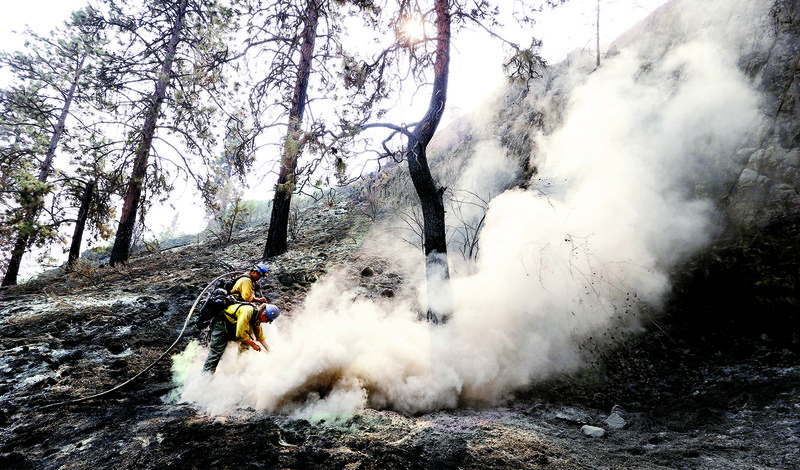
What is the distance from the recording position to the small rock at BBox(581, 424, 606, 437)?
306cm

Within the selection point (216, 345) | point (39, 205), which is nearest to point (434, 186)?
point (216, 345)

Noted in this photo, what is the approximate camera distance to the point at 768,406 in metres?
3.19

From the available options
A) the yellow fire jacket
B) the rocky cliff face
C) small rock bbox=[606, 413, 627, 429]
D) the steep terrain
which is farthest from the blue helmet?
the rocky cliff face

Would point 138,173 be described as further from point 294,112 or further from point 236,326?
point 236,326

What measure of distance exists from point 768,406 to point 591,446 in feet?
7.00

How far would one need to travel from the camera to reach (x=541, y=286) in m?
5.71

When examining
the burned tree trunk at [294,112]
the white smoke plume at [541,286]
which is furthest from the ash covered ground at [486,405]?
the burned tree trunk at [294,112]

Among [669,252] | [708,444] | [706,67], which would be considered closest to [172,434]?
[708,444]

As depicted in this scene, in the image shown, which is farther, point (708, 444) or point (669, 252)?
point (669, 252)

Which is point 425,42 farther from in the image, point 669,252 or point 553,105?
point 553,105

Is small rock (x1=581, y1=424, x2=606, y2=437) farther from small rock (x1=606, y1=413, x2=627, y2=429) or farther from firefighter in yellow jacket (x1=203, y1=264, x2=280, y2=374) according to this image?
firefighter in yellow jacket (x1=203, y1=264, x2=280, y2=374)

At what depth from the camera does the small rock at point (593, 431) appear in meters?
3.06

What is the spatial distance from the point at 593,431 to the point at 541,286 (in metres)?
2.89

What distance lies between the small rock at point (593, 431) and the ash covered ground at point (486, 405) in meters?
0.04
